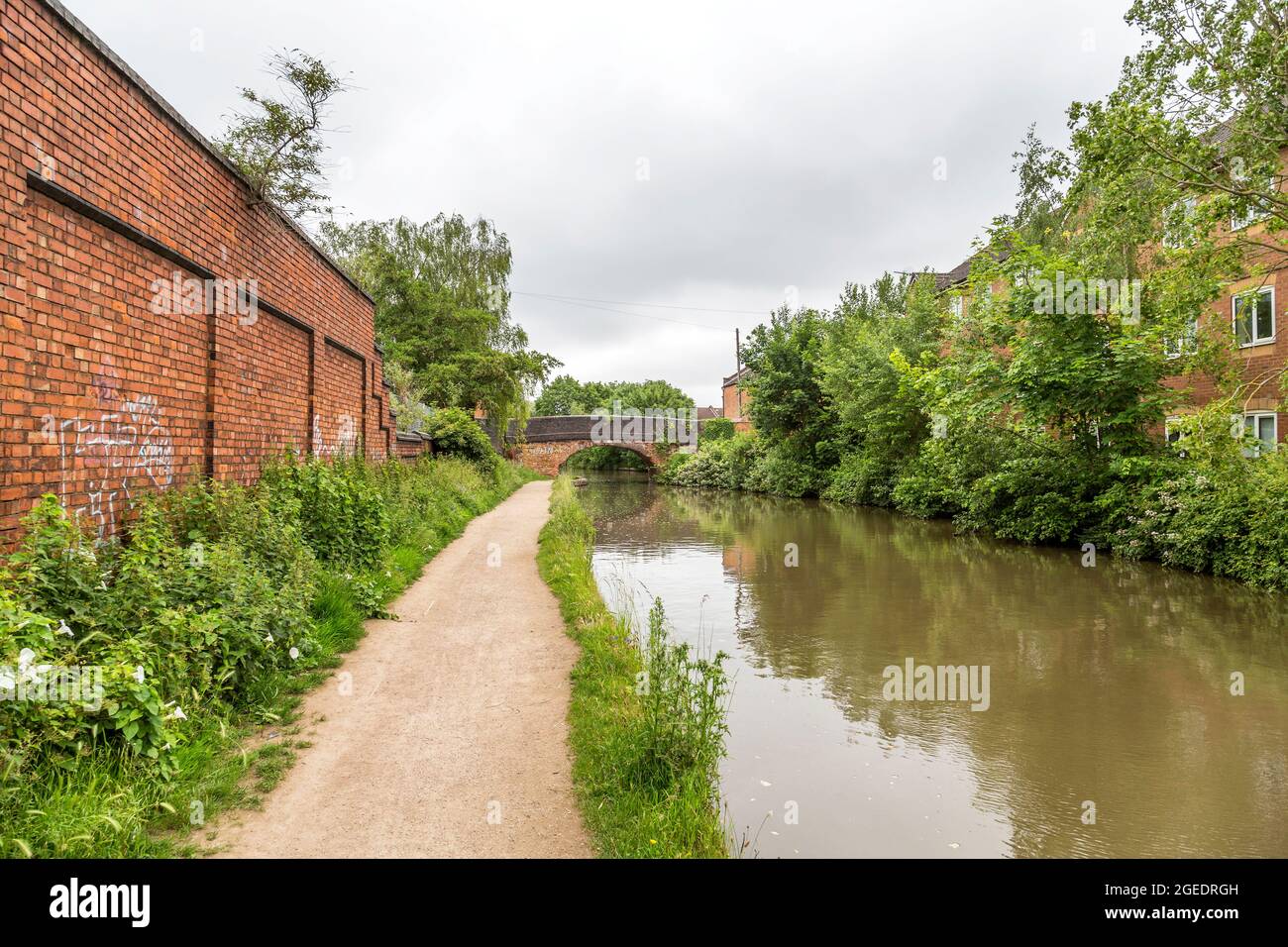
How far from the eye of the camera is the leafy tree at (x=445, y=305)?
24.7m

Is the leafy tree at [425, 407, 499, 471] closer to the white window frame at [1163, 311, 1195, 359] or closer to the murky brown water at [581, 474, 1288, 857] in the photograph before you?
the murky brown water at [581, 474, 1288, 857]

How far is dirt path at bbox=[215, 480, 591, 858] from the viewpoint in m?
3.11

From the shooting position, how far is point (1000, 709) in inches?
231

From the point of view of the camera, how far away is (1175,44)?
1034 centimetres

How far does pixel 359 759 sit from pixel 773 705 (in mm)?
3381

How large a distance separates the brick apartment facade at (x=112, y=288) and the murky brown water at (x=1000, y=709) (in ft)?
15.4

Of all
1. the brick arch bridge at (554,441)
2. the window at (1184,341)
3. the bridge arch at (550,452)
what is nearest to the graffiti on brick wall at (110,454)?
the window at (1184,341)

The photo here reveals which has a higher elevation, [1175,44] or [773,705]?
[1175,44]

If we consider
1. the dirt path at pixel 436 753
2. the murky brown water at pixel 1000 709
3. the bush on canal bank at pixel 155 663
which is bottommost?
the murky brown water at pixel 1000 709

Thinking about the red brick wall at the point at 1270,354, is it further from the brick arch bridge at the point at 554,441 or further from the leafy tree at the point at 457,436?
the brick arch bridge at the point at 554,441

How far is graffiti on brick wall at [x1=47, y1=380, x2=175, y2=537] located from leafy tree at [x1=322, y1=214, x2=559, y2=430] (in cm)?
1905

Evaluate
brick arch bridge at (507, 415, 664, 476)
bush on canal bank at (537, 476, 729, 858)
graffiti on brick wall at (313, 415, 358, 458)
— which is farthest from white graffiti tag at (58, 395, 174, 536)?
brick arch bridge at (507, 415, 664, 476)

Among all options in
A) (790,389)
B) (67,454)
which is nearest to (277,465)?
(67,454)
